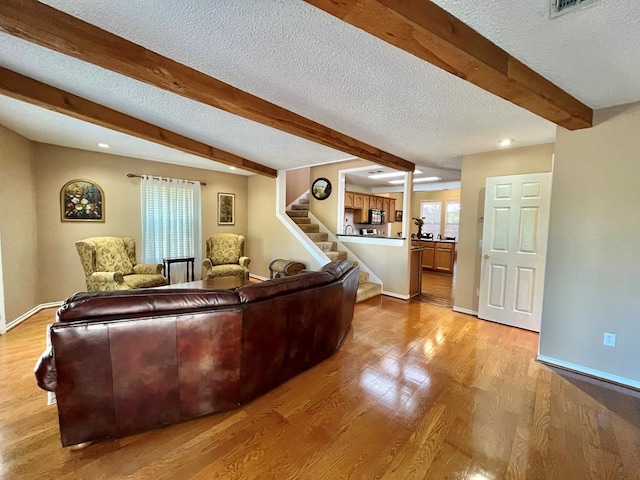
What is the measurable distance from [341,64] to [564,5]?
45.4 inches

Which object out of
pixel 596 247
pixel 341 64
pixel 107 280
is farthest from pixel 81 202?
pixel 596 247

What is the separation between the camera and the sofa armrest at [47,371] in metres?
1.54

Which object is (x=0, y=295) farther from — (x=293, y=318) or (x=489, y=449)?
(x=489, y=449)

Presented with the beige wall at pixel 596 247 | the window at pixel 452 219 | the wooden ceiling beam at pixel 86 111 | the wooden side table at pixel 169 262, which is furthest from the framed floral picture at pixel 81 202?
the window at pixel 452 219

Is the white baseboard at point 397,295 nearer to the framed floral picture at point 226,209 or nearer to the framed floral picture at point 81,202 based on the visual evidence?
the framed floral picture at point 226,209

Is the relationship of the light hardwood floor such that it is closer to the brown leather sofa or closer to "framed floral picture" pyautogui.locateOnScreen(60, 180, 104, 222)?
the brown leather sofa

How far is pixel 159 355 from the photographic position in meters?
1.70

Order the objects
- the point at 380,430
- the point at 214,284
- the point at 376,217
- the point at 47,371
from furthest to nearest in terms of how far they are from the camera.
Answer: the point at 376,217, the point at 214,284, the point at 380,430, the point at 47,371

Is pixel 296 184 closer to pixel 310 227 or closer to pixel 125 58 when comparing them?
pixel 310 227

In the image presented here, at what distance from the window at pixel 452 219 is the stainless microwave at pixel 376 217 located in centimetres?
184

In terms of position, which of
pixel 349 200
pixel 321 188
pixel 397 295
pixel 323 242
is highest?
pixel 321 188

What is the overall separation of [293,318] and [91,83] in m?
2.62

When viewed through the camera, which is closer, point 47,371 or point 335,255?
point 47,371

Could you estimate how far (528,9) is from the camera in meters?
1.34
